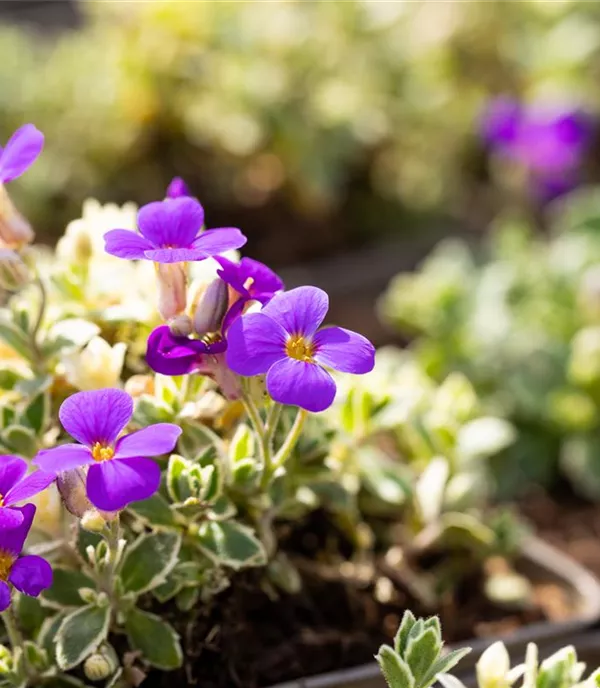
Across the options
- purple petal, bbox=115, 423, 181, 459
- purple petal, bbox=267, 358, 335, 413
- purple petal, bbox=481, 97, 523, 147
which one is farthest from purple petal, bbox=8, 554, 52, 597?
purple petal, bbox=481, 97, 523, 147

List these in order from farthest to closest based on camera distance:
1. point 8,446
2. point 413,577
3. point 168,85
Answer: point 168,85, point 413,577, point 8,446

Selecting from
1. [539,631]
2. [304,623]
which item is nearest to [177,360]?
[304,623]

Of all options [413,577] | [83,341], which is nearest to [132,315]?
[83,341]

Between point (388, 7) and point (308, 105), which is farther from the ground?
point (388, 7)

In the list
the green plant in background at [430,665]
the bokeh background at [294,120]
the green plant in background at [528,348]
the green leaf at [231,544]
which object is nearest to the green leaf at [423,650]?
the green plant in background at [430,665]

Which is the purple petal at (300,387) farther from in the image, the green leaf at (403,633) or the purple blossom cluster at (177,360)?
the green leaf at (403,633)

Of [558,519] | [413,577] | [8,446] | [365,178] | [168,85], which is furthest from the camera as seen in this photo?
[365,178]

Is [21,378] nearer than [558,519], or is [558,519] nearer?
[21,378]

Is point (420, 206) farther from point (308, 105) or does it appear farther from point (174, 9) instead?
point (174, 9)

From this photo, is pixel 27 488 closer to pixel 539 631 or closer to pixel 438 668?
pixel 438 668
